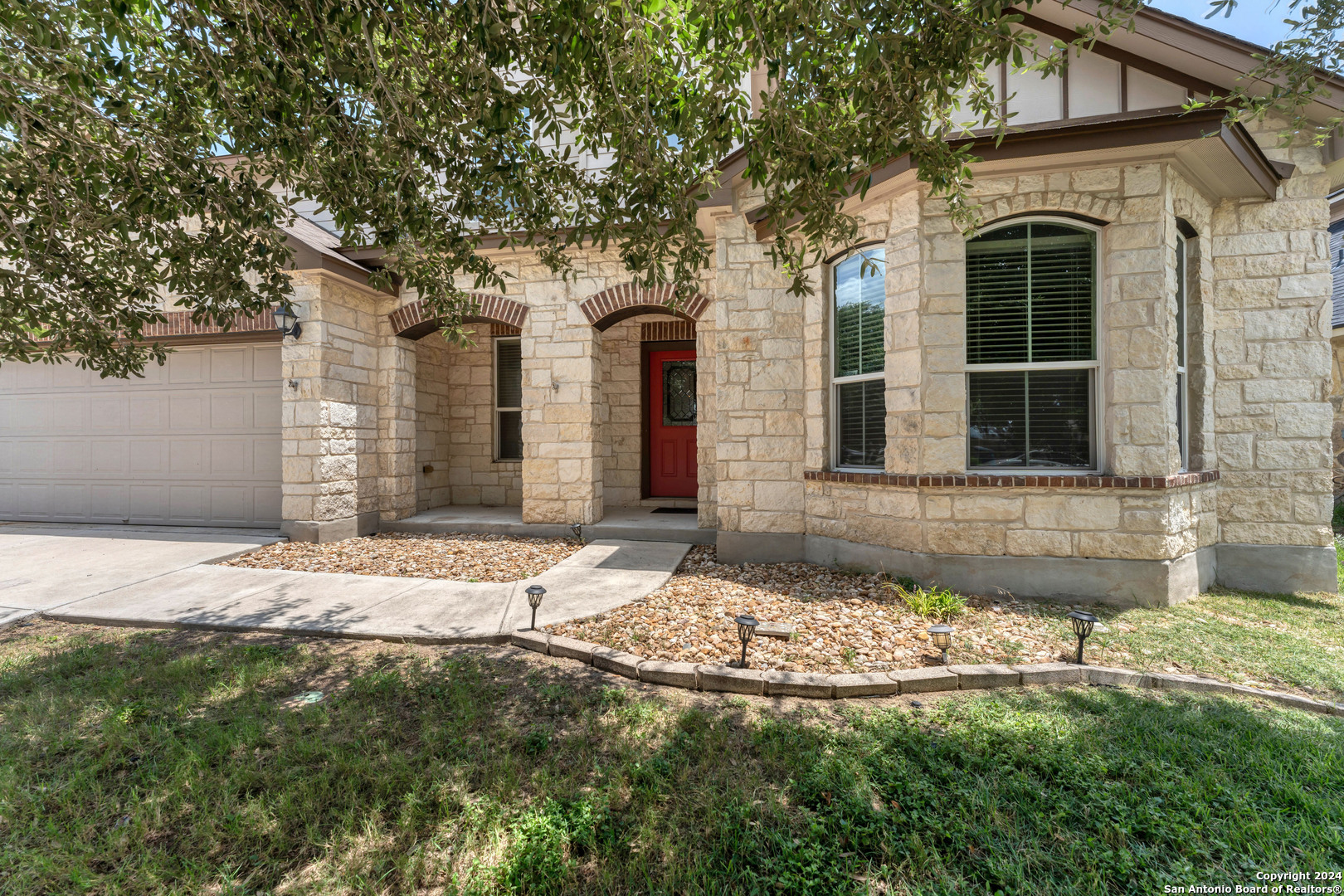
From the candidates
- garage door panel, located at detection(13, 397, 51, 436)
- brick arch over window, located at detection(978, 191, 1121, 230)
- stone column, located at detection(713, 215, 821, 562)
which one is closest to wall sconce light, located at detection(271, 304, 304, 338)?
garage door panel, located at detection(13, 397, 51, 436)

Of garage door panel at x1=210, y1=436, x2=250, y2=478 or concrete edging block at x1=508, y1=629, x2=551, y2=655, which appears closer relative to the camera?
concrete edging block at x1=508, y1=629, x2=551, y2=655

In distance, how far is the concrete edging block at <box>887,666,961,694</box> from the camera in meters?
3.00

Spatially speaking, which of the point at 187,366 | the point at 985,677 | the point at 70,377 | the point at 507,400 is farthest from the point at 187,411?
the point at 985,677

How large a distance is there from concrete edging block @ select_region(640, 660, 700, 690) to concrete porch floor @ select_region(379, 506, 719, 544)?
3257 mm

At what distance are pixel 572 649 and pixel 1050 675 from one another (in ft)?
9.11

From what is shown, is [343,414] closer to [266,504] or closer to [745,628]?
[266,504]

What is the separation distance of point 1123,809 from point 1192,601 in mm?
3519

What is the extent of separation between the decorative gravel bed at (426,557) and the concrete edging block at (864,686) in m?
3.22

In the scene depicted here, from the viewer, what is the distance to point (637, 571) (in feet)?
17.3

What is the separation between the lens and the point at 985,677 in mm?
3033

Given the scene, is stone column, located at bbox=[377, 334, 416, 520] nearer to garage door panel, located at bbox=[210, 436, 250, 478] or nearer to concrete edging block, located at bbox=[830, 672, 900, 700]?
garage door panel, located at bbox=[210, 436, 250, 478]

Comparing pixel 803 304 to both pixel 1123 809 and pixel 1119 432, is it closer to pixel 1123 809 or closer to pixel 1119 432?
pixel 1119 432

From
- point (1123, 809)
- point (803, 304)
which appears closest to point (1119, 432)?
point (803, 304)

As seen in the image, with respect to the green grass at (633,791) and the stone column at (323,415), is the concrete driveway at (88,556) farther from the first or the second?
the green grass at (633,791)
